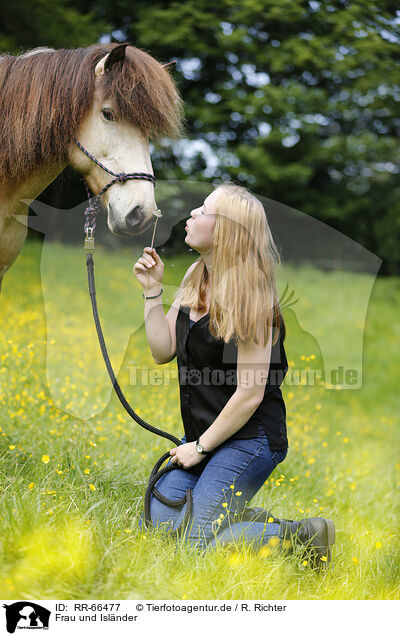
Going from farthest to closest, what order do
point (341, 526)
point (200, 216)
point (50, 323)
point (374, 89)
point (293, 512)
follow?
point (374, 89)
point (50, 323)
point (341, 526)
point (293, 512)
point (200, 216)

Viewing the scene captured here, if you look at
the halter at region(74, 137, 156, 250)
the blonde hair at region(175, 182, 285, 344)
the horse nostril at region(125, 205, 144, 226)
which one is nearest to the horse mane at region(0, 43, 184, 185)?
the halter at region(74, 137, 156, 250)

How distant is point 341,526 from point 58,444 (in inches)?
62.3

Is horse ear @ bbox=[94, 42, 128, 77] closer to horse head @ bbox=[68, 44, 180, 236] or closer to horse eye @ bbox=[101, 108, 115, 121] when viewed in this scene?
horse head @ bbox=[68, 44, 180, 236]

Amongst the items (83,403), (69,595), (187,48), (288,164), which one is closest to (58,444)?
(83,403)

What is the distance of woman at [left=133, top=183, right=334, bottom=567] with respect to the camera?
2.06 m

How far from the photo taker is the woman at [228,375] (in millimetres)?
2062

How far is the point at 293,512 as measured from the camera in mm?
2738

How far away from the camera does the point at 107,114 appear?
2.28 metres

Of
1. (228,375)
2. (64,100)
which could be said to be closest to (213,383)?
(228,375)

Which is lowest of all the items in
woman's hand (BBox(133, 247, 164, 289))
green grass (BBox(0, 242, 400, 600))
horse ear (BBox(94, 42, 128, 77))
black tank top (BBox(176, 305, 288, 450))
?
green grass (BBox(0, 242, 400, 600))

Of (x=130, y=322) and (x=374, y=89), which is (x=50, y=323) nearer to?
(x=130, y=322)

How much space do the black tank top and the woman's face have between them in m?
0.31

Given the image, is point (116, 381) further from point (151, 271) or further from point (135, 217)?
point (135, 217)

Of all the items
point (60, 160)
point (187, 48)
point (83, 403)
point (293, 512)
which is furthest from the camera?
point (187, 48)
